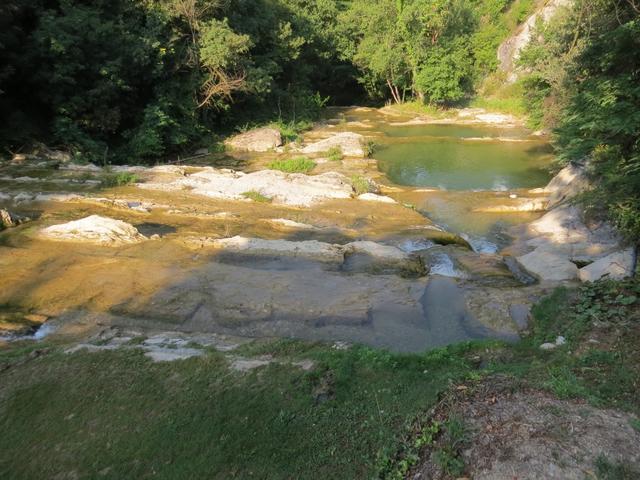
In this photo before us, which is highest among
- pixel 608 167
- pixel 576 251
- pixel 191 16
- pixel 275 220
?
pixel 191 16

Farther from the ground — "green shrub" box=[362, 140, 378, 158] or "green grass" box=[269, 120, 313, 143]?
"green grass" box=[269, 120, 313, 143]

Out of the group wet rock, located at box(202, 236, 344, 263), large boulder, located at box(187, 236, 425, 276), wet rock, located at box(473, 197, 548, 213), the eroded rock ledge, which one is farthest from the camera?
wet rock, located at box(473, 197, 548, 213)

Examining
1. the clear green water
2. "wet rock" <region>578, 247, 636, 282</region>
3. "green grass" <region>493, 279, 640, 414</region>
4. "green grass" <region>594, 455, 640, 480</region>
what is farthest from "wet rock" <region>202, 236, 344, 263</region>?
the clear green water

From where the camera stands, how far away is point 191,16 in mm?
23969

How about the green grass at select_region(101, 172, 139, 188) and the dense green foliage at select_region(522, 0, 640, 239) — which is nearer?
the dense green foliage at select_region(522, 0, 640, 239)

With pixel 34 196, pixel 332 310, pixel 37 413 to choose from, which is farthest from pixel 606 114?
pixel 34 196

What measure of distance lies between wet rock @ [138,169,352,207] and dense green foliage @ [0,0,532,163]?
19.9ft

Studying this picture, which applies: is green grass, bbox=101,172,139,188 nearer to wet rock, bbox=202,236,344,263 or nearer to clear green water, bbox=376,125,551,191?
wet rock, bbox=202,236,344,263

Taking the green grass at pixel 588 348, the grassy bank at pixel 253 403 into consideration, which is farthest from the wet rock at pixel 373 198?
the grassy bank at pixel 253 403

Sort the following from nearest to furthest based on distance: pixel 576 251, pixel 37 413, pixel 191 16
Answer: pixel 37 413 → pixel 576 251 → pixel 191 16

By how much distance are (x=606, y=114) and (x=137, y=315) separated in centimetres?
950

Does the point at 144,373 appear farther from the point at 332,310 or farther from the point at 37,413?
the point at 332,310

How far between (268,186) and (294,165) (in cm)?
597

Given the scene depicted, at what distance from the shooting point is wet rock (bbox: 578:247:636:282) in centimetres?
852
